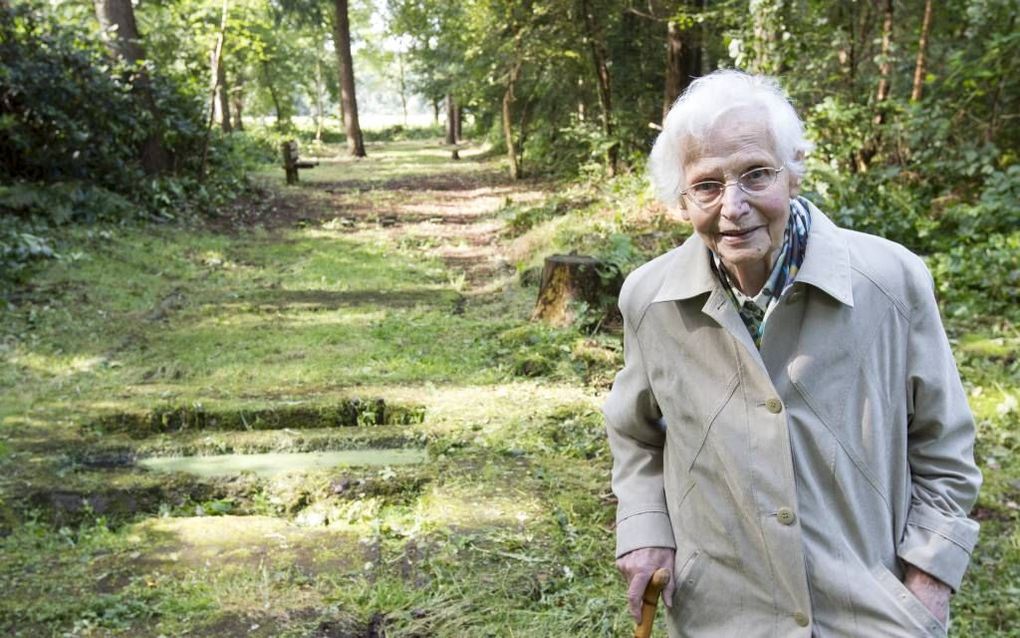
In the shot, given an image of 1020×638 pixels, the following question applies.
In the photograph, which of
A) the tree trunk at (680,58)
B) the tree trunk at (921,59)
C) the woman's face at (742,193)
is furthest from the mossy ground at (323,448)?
the tree trunk at (680,58)

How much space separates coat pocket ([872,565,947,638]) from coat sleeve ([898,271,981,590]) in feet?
0.20

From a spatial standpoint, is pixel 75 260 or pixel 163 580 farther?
pixel 75 260

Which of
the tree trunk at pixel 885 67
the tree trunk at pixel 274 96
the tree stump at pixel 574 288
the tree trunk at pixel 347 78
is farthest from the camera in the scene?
the tree trunk at pixel 274 96

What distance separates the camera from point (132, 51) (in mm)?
13430

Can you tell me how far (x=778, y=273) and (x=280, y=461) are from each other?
12.4 feet

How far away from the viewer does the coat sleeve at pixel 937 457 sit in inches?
70.3

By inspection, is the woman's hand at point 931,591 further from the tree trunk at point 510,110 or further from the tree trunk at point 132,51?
the tree trunk at point 510,110

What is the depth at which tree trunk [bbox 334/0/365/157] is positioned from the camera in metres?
27.8

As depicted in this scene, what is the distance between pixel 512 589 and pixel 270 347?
13.2 ft

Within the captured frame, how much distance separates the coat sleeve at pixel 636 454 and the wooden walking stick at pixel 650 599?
0.07 metres

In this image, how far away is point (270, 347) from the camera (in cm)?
705

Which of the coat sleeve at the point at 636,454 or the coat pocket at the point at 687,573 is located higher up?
the coat sleeve at the point at 636,454

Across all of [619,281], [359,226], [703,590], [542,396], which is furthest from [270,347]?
[359,226]

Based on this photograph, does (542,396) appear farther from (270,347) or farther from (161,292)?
(161,292)
